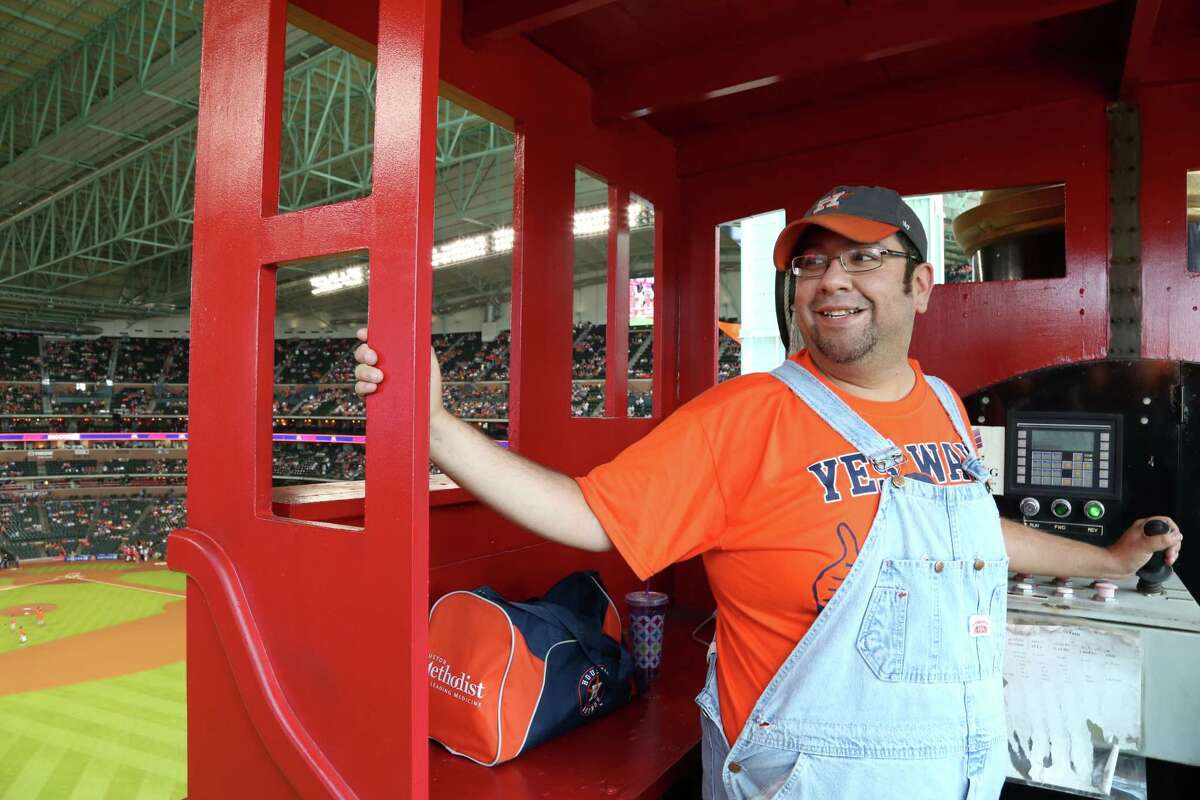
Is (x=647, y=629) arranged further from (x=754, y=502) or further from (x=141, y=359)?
(x=141, y=359)

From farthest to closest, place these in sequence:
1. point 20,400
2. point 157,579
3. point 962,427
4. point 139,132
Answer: point 20,400 < point 157,579 < point 139,132 < point 962,427

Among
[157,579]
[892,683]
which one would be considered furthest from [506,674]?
[157,579]

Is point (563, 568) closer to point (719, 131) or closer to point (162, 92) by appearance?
point (719, 131)

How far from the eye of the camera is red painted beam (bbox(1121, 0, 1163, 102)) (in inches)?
89.7

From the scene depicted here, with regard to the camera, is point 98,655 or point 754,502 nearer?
point 754,502

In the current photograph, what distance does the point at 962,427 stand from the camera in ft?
5.85

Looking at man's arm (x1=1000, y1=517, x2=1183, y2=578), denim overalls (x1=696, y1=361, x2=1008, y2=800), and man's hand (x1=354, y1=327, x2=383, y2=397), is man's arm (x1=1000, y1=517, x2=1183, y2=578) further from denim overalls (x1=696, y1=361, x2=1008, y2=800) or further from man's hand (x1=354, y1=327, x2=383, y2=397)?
man's hand (x1=354, y1=327, x2=383, y2=397)

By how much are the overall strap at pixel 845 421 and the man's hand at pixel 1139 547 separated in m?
0.88

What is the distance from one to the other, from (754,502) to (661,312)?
228cm

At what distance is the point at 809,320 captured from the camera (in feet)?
5.50

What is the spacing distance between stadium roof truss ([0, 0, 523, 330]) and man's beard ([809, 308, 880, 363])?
10642 millimetres

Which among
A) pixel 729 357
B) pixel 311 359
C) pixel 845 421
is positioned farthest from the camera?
pixel 311 359

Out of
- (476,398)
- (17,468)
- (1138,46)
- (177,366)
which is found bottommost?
(17,468)

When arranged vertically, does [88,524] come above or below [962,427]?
below
